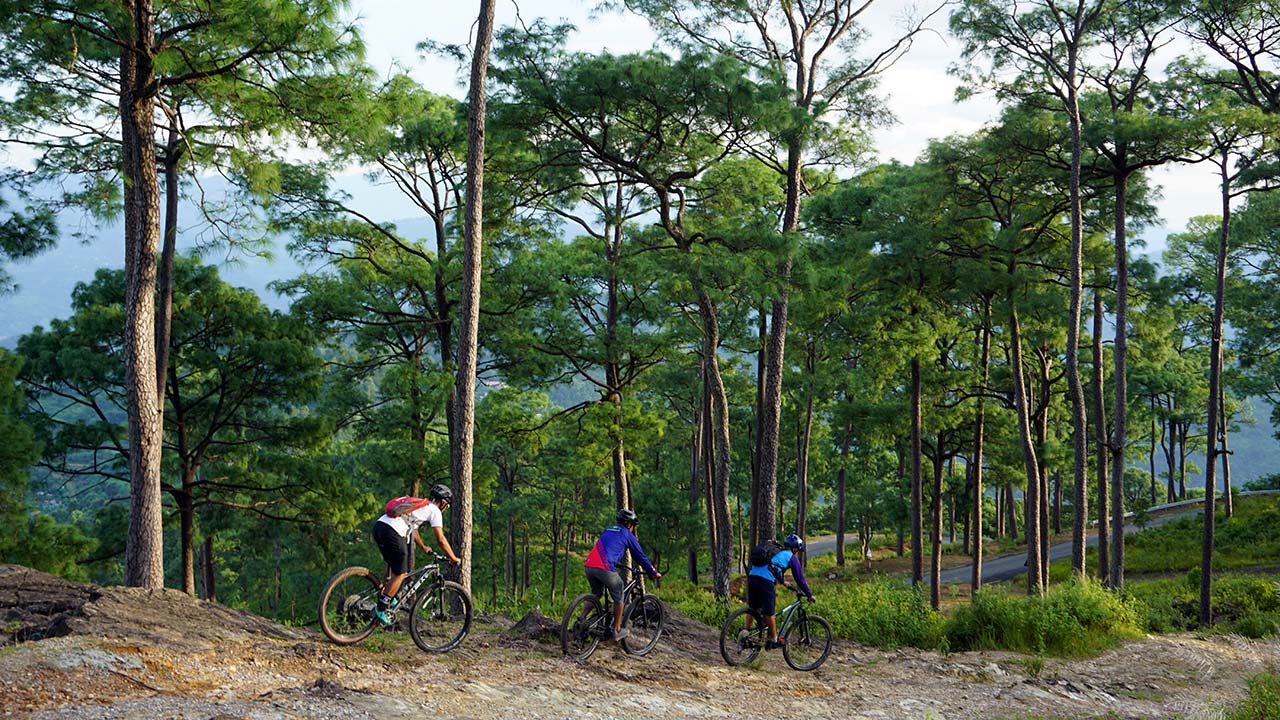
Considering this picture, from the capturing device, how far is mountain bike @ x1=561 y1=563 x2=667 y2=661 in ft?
30.3

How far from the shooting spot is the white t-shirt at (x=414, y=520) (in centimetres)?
838

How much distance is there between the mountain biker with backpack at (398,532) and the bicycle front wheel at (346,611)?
137 millimetres

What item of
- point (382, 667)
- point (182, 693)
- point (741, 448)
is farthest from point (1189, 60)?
point (741, 448)

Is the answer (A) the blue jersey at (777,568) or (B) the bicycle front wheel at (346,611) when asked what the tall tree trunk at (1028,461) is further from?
(B) the bicycle front wheel at (346,611)

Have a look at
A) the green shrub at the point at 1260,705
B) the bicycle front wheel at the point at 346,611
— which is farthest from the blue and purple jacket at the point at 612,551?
the green shrub at the point at 1260,705

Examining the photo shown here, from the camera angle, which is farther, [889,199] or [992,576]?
[992,576]

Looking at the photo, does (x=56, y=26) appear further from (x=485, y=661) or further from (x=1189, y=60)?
(x=1189, y=60)

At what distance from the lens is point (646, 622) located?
10.0m

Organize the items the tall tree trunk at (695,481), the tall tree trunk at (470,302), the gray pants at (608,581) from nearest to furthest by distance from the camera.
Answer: the gray pants at (608,581), the tall tree trunk at (470,302), the tall tree trunk at (695,481)

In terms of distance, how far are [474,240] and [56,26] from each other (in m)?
5.77

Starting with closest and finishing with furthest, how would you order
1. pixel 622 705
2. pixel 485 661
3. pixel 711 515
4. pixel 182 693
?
pixel 182 693, pixel 622 705, pixel 485 661, pixel 711 515

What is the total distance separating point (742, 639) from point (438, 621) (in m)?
3.67

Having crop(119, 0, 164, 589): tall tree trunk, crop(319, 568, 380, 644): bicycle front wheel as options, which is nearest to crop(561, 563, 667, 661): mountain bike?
crop(319, 568, 380, 644): bicycle front wheel

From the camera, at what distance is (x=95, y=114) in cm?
1245
